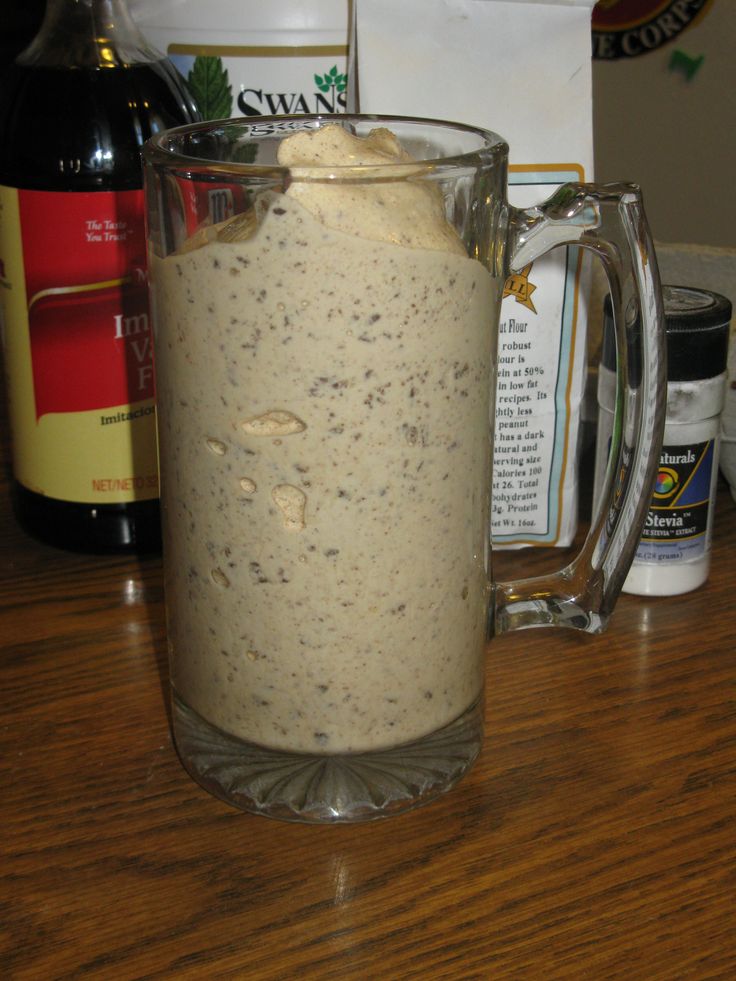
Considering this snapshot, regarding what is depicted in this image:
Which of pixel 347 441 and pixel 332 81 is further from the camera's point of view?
pixel 332 81

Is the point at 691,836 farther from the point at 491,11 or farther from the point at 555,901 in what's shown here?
the point at 491,11

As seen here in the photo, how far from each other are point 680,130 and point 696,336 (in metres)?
1.63

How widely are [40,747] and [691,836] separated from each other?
300mm

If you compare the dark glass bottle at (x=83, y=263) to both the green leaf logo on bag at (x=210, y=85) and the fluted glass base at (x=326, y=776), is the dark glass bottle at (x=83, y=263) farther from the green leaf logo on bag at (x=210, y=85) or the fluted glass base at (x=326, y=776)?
the fluted glass base at (x=326, y=776)

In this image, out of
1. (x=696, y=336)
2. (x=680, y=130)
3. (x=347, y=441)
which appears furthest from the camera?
(x=680, y=130)

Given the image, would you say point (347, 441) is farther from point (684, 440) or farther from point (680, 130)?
point (680, 130)

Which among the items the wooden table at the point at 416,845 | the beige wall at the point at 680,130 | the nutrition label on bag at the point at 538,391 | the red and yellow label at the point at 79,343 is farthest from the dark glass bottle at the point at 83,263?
the beige wall at the point at 680,130

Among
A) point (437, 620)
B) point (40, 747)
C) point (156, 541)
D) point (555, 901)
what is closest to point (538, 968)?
point (555, 901)

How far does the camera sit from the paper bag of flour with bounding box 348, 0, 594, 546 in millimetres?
656

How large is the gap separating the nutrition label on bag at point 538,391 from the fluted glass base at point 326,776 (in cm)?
25

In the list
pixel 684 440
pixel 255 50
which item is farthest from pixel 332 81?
pixel 684 440

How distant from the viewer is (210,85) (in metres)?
0.71

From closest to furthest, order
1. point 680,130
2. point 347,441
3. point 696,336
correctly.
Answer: point 347,441 → point 696,336 → point 680,130

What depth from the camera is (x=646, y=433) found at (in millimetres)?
508
